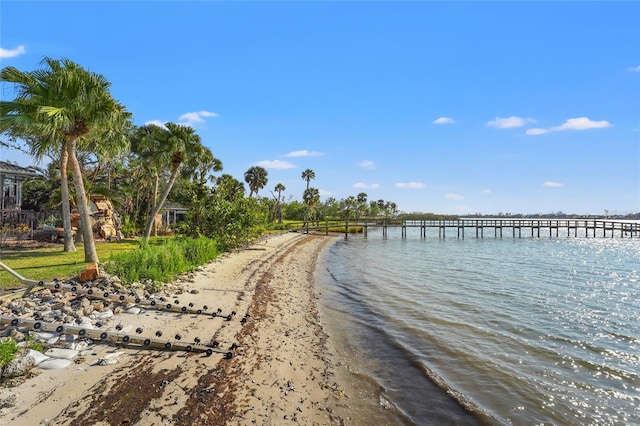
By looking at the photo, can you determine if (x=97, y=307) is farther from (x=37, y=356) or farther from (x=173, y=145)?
(x=173, y=145)

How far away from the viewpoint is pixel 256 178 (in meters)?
69.1

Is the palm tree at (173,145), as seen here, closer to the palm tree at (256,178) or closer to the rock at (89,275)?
the rock at (89,275)

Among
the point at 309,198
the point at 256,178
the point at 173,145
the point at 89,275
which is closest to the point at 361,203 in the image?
the point at 309,198

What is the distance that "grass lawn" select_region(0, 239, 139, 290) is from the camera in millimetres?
10906

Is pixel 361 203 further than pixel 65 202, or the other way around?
pixel 361 203

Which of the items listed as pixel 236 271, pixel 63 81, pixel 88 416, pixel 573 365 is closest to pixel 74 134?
pixel 63 81

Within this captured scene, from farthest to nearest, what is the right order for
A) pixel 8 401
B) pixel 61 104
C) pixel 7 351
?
pixel 61 104 < pixel 7 351 < pixel 8 401

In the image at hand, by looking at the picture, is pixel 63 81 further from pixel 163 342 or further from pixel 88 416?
pixel 88 416

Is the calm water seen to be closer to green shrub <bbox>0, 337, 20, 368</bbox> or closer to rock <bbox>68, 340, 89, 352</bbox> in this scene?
rock <bbox>68, 340, 89, 352</bbox>

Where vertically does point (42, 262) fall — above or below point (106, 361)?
above

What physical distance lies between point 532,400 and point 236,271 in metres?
12.9

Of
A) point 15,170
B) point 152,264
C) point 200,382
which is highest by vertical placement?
point 15,170

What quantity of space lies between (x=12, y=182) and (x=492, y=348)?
31492 mm

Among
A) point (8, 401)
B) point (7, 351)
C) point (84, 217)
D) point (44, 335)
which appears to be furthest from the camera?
point (84, 217)
